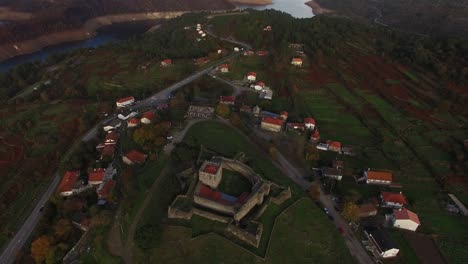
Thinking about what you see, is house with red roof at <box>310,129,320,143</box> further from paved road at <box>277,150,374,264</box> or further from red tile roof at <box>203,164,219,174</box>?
red tile roof at <box>203,164,219,174</box>

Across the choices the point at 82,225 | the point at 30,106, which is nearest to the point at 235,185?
the point at 82,225

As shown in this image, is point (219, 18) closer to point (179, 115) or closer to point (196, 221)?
point (179, 115)

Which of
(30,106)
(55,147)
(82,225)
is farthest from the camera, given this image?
(30,106)

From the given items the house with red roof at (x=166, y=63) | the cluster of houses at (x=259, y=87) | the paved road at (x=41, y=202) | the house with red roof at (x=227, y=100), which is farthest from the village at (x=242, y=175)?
the house with red roof at (x=166, y=63)

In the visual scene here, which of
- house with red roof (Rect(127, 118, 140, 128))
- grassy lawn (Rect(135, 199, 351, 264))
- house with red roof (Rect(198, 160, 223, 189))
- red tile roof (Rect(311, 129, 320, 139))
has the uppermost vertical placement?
house with red roof (Rect(198, 160, 223, 189))

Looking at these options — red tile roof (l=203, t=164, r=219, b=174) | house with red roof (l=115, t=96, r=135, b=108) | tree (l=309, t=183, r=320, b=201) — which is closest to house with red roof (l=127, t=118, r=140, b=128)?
house with red roof (l=115, t=96, r=135, b=108)

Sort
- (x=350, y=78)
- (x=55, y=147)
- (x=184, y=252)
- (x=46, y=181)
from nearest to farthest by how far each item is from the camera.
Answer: (x=184, y=252)
(x=46, y=181)
(x=55, y=147)
(x=350, y=78)
